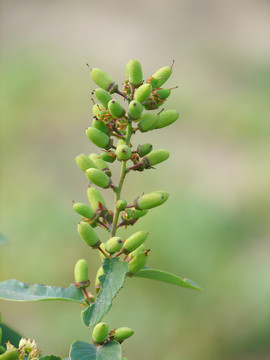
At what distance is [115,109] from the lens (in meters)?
0.89

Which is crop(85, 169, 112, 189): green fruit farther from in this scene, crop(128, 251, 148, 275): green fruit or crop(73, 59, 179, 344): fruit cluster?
crop(128, 251, 148, 275): green fruit

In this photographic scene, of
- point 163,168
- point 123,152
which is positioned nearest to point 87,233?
point 123,152

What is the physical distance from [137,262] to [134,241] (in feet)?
0.11

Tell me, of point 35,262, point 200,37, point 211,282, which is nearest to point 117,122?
point 211,282

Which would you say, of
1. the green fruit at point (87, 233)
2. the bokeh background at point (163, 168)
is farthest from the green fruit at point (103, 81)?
the bokeh background at point (163, 168)

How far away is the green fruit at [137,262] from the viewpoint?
2.92 feet

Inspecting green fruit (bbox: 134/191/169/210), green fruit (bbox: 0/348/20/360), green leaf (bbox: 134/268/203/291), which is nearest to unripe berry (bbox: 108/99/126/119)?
green fruit (bbox: 134/191/169/210)

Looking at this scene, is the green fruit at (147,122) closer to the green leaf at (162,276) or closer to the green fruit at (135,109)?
the green fruit at (135,109)

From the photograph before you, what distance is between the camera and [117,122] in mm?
923

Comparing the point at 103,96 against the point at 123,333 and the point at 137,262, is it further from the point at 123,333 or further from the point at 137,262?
the point at 123,333

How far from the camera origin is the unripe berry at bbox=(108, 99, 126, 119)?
0.88 m

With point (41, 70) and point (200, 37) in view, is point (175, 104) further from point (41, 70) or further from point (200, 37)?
point (200, 37)

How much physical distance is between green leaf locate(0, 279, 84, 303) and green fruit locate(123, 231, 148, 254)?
0.12m

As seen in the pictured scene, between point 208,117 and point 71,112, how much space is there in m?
1.55
